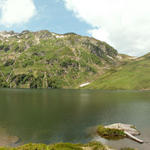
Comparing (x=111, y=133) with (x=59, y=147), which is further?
(x=111, y=133)

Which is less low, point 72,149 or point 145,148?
point 72,149

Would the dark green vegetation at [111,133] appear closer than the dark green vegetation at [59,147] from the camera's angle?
No

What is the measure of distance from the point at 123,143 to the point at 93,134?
1031 centimetres

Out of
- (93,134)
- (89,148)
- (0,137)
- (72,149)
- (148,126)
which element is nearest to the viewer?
(72,149)

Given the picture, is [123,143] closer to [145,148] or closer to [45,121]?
[145,148]

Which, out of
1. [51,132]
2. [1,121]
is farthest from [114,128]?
[1,121]

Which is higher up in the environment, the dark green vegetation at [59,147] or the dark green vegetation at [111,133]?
the dark green vegetation at [59,147]

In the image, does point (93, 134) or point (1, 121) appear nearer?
point (93, 134)

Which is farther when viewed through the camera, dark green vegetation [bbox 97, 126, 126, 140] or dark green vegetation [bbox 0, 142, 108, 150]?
dark green vegetation [bbox 97, 126, 126, 140]

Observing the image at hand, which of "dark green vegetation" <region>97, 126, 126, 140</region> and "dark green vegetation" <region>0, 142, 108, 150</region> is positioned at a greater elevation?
"dark green vegetation" <region>0, 142, 108, 150</region>

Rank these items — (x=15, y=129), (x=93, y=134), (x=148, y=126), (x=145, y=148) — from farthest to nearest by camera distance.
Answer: (x=148, y=126) < (x=15, y=129) < (x=93, y=134) < (x=145, y=148)

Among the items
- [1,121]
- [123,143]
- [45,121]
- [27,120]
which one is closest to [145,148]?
[123,143]

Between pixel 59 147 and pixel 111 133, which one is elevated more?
pixel 59 147

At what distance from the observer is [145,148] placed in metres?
37.4
